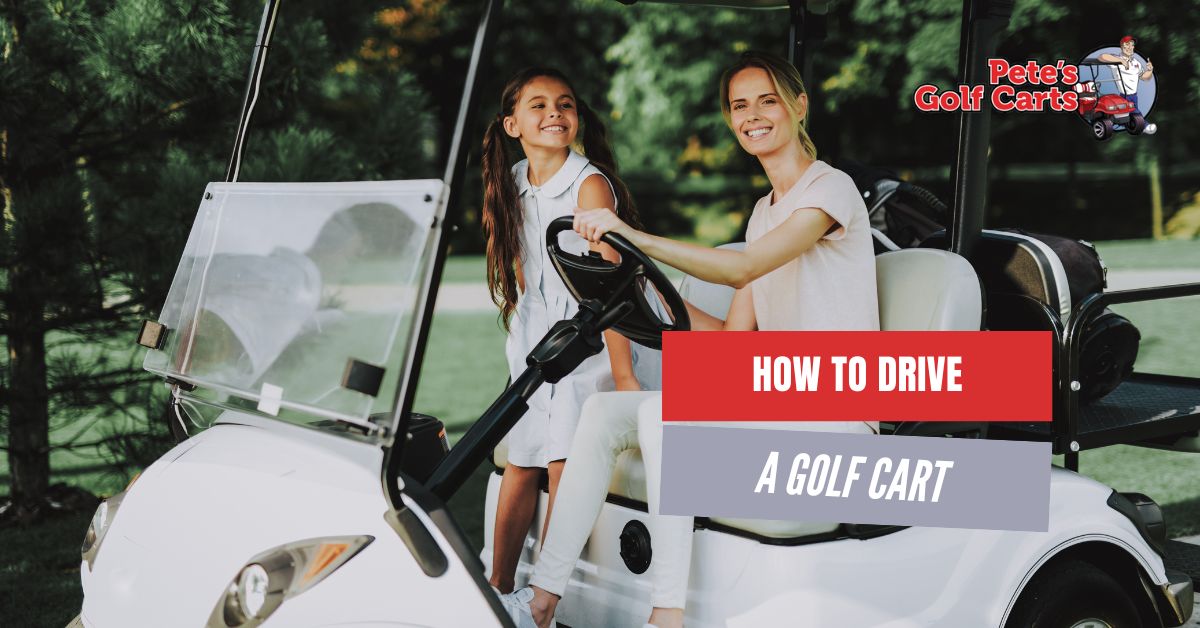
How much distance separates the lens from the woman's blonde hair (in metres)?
2.44

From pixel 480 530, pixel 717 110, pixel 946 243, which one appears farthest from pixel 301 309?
pixel 717 110

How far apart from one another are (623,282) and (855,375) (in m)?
0.53

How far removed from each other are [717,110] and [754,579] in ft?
61.2

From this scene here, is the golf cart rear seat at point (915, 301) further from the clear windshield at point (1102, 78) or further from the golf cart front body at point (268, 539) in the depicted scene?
the clear windshield at point (1102, 78)

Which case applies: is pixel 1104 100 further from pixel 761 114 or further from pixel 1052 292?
pixel 761 114

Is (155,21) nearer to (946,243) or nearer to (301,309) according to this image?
(301,309)

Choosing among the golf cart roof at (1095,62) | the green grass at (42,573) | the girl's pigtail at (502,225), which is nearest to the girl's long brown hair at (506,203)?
the girl's pigtail at (502,225)

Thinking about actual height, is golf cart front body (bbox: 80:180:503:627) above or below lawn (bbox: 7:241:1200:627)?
above

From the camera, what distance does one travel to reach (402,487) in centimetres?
193

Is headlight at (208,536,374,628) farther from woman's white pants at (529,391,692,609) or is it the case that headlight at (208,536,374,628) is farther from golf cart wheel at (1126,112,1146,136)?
golf cart wheel at (1126,112,1146,136)

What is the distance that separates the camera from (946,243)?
2895 millimetres

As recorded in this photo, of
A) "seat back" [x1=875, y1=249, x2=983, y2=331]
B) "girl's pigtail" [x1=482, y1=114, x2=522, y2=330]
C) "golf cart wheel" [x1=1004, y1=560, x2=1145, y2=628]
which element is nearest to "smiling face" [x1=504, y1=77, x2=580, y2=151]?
"girl's pigtail" [x1=482, y1=114, x2=522, y2=330]

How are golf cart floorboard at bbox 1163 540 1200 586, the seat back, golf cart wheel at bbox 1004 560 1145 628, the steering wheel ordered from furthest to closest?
golf cart floorboard at bbox 1163 540 1200 586 → the seat back → golf cart wheel at bbox 1004 560 1145 628 → the steering wheel

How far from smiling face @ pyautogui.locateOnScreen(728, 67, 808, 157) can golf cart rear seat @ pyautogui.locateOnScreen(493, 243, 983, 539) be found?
1.33ft
